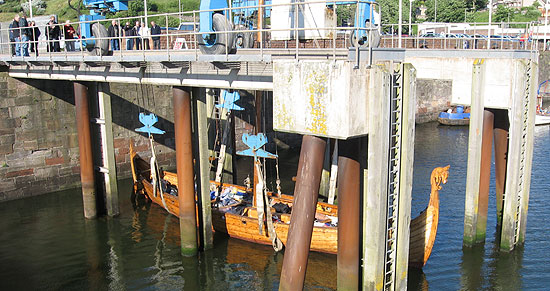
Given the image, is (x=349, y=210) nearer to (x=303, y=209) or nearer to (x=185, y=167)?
(x=303, y=209)

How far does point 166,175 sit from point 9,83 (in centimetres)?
769

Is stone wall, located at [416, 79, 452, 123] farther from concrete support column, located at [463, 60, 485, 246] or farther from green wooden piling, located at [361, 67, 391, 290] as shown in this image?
green wooden piling, located at [361, 67, 391, 290]

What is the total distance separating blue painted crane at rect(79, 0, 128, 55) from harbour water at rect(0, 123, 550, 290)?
268 inches

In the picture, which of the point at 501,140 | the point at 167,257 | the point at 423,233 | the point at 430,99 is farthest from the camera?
the point at 430,99

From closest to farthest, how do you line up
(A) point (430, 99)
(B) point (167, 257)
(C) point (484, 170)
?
1. (C) point (484, 170)
2. (B) point (167, 257)
3. (A) point (430, 99)

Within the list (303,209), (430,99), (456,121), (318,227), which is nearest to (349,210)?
(303,209)

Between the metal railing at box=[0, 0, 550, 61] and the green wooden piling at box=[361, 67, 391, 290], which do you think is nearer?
the green wooden piling at box=[361, 67, 391, 290]

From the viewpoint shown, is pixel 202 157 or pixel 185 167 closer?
pixel 185 167

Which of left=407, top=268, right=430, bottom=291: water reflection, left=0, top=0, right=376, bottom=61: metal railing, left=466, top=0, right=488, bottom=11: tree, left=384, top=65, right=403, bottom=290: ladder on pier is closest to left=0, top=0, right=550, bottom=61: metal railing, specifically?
left=0, top=0, right=376, bottom=61: metal railing

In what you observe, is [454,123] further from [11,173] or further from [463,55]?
[11,173]

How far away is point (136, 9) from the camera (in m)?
74.2

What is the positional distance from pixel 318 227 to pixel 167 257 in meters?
5.23

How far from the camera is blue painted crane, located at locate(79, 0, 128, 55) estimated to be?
18.8 meters

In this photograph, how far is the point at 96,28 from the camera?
1962 centimetres
